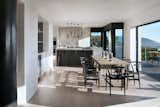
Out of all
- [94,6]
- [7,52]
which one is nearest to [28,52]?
[94,6]

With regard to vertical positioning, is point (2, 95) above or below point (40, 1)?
below

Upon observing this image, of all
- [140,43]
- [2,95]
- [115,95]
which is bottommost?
[115,95]

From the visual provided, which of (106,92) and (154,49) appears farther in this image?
(154,49)

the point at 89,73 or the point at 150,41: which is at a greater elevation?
the point at 150,41

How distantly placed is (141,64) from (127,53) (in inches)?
61.7

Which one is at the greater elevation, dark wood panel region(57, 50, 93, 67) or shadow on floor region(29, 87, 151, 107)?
dark wood panel region(57, 50, 93, 67)

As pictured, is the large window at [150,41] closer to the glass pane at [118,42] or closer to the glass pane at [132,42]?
the glass pane at [132,42]

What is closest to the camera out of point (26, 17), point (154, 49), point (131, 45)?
point (26, 17)

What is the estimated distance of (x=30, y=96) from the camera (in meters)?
5.47

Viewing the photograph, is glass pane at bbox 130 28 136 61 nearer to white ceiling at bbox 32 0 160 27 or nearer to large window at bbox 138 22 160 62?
large window at bbox 138 22 160 62

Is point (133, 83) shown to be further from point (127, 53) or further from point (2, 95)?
point (2, 95)

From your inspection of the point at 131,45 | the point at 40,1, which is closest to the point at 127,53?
the point at 131,45

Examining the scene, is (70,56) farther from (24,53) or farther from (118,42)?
(24,53)

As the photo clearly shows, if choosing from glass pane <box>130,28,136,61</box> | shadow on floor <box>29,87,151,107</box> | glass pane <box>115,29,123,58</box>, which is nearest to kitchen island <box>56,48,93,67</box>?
glass pane <box>115,29,123,58</box>
